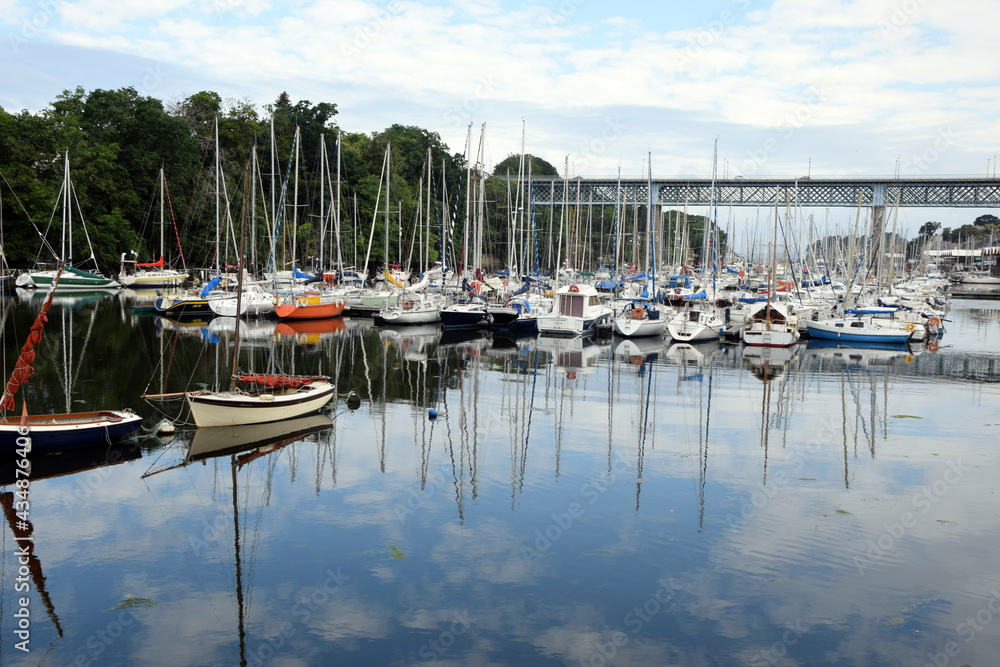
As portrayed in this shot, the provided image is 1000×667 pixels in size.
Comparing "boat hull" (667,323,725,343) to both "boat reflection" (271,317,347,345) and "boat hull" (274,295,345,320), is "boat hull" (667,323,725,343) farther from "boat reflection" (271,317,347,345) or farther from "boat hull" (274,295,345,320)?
"boat hull" (274,295,345,320)

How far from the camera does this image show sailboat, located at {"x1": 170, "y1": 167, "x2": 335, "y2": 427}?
21.5m

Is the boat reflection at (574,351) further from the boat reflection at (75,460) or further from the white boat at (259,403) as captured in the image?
the boat reflection at (75,460)

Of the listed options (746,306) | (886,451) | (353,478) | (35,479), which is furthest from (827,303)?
(35,479)

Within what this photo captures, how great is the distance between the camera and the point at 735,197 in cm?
14175

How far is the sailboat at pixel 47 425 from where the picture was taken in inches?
698

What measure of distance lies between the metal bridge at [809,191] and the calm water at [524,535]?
313ft

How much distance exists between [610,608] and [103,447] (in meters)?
13.4

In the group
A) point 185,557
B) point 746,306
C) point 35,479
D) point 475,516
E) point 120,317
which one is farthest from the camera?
point 746,306

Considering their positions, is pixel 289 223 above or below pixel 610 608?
above

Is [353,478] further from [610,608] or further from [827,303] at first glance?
[827,303]

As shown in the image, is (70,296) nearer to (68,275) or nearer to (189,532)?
(68,275)

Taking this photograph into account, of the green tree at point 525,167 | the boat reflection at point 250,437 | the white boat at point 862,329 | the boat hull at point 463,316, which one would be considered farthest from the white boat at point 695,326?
the green tree at point 525,167

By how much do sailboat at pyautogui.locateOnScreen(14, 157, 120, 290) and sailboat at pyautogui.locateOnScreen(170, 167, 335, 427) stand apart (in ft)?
181

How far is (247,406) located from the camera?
21891mm
